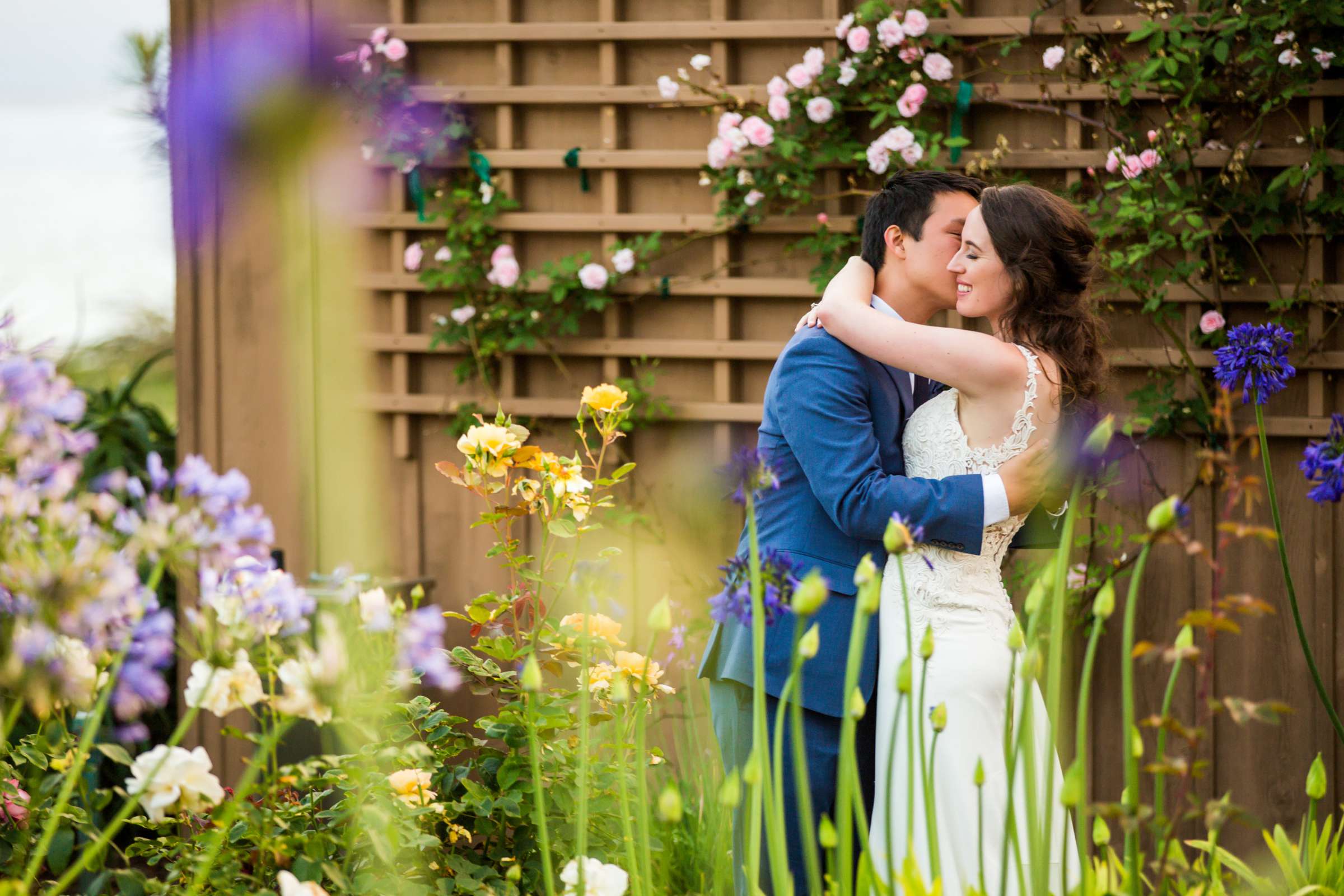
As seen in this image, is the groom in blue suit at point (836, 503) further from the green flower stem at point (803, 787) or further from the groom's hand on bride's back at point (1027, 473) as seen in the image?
the green flower stem at point (803, 787)

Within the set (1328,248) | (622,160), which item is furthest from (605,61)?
(1328,248)

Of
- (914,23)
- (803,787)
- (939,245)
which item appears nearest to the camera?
(803,787)

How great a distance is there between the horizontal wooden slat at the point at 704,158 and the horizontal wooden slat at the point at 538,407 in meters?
0.61

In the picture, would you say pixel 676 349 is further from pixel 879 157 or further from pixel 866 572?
pixel 866 572

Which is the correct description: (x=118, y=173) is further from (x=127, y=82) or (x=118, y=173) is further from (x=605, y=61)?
(x=605, y=61)

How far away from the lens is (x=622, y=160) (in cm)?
302

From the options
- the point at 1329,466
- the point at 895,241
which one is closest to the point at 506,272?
the point at 895,241

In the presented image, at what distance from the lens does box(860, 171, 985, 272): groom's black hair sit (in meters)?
1.93

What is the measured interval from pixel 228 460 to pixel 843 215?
1791 millimetres

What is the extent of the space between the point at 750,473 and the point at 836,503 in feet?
2.15

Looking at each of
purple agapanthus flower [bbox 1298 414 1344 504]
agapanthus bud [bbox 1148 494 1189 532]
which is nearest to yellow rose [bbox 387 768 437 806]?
agapanthus bud [bbox 1148 494 1189 532]

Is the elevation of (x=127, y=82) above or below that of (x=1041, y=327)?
above

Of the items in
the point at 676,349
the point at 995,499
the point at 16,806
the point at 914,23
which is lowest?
the point at 16,806

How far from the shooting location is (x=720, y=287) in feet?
9.82
